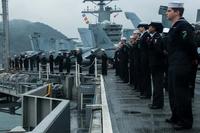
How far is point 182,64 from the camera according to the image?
830cm

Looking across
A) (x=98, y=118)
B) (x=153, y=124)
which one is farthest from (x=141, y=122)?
(x=98, y=118)

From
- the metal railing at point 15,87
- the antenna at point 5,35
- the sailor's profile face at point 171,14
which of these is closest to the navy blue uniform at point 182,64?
the sailor's profile face at point 171,14

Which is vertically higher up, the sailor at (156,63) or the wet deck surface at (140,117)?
the sailor at (156,63)

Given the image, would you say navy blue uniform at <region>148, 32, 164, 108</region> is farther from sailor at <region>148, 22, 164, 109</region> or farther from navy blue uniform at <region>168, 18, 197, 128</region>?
navy blue uniform at <region>168, 18, 197, 128</region>

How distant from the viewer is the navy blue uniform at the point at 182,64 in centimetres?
827

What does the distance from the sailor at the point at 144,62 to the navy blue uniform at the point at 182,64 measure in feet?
10.4

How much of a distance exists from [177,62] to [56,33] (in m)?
187

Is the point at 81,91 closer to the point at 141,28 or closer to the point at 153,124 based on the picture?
the point at 141,28

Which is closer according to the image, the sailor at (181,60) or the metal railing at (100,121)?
the sailor at (181,60)

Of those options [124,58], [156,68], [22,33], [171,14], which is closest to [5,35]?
[124,58]

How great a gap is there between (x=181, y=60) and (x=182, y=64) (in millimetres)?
58

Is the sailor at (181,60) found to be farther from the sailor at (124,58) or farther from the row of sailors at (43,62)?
the row of sailors at (43,62)

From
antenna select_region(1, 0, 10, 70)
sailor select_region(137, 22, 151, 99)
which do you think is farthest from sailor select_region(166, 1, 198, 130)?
antenna select_region(1, 0, 10, 70)

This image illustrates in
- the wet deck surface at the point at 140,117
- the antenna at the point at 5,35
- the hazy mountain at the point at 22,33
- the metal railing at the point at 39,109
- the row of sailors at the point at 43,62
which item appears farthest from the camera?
the hazy mountain at the point at 22,33
